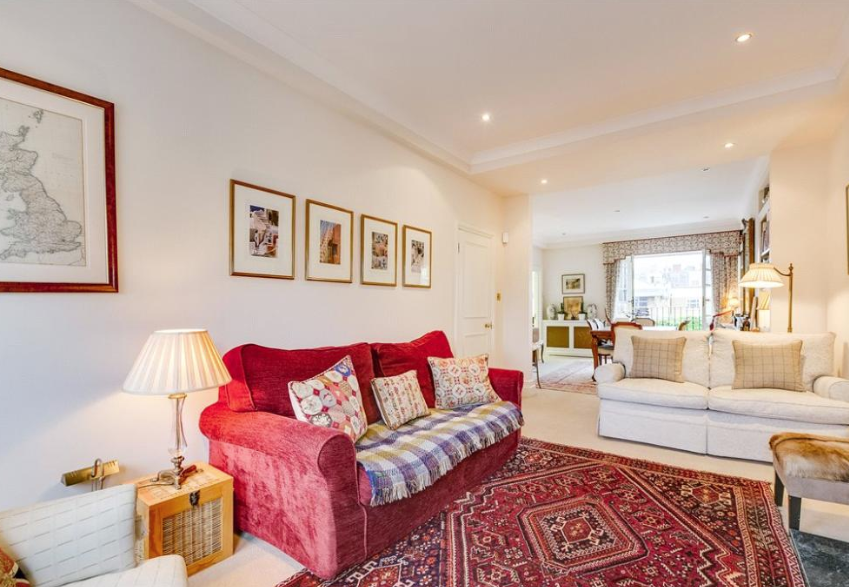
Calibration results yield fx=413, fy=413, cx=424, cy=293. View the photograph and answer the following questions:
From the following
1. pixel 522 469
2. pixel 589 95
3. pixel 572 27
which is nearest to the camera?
pixel 572 27

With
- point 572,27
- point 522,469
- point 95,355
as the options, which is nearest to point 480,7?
point 572,27

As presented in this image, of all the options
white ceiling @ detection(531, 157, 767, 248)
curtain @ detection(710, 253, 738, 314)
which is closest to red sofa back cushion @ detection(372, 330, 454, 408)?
white ceiling @ detection(531, 157, 767, 248)

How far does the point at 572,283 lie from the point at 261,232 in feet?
28.2

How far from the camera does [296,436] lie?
5.91 feet

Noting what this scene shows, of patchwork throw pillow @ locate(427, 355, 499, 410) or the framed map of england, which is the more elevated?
the framed map of england

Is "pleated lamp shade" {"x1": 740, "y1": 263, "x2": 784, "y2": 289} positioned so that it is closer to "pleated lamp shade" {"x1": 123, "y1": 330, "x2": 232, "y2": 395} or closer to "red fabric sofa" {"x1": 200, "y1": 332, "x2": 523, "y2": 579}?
"red fabric sofa" {"x1": 200, "y1": 332, "x2": 523, "y2": 579}

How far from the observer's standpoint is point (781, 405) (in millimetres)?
3020

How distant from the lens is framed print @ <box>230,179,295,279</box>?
246 centimetres

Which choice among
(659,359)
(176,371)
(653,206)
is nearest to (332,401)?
(176,371)

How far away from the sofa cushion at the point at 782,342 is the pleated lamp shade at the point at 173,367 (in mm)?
3952

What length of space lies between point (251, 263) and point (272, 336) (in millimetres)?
485

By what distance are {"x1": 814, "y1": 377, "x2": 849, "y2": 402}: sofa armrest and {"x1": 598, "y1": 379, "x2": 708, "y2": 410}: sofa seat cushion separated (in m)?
0.74

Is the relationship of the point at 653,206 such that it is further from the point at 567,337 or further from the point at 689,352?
the point at 689,352

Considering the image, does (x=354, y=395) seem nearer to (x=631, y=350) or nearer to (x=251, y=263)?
(x=251, y=263)
